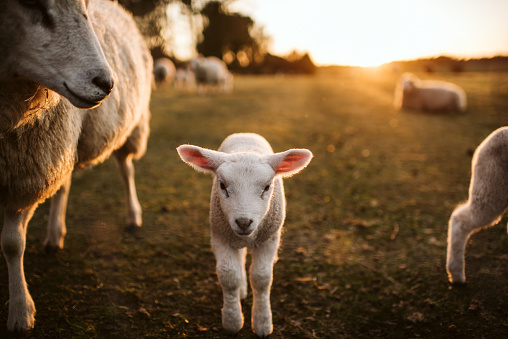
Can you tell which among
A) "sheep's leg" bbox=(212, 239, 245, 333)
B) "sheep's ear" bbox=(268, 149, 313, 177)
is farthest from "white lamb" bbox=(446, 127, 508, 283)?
"sheep's leg" bbox=(212, 239, 245, 333)

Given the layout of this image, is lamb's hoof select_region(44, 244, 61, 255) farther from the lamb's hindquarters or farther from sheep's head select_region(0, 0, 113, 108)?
sheep's head select_region(0, 0, 113, 108)

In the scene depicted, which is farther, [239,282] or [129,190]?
[129,190]

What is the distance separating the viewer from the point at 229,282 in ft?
7.85

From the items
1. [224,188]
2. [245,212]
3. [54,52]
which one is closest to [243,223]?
[245,212]

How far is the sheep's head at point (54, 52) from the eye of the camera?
1.70m

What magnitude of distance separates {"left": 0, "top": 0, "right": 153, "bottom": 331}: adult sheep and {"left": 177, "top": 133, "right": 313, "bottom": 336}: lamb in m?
0.84

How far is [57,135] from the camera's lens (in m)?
2.45

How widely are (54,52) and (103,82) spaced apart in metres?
0.27

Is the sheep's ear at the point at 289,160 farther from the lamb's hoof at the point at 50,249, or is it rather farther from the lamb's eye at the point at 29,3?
the lamb's hoof at the point at 50,249

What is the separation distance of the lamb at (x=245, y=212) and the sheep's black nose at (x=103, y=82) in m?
0.66

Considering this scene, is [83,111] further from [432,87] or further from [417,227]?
[432,87]

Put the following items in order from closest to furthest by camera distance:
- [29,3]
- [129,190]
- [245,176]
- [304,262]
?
[29,3], [245,176], [304,262], [129,190]

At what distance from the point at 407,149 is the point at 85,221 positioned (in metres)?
6.51

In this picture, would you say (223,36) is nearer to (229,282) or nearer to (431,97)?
(431,97)
